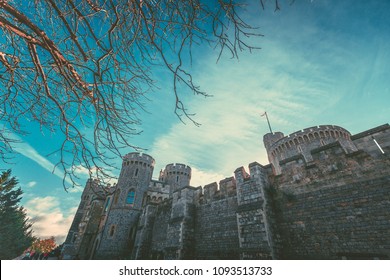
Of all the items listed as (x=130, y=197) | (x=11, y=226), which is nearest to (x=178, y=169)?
(x=130, y=197)

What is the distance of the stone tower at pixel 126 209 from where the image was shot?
54.7 feet

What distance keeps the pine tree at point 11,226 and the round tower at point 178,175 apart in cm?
2197

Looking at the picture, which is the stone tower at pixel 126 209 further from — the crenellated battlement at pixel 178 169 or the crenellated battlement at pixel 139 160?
the crenellated battlement at pixel 178 169

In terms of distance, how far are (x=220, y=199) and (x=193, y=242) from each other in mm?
2763

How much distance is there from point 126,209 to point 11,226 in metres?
25.4

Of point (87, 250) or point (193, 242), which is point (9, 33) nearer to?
point (193, 242)

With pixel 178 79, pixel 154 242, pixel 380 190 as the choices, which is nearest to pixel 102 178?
pixel 178 79

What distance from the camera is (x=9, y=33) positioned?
102 inches

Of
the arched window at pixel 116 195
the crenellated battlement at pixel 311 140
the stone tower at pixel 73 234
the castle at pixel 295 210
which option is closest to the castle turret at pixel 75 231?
the stone tower at pixel 73 234

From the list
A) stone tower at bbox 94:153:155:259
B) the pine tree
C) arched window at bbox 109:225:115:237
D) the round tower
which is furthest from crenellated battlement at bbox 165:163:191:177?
the pine tree

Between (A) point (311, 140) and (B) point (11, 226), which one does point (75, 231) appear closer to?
(B) point (11, 226)

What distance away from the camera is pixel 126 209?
61.2 feet

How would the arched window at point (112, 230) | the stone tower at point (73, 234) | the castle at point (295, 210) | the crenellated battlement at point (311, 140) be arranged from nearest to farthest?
the castle at point (295, 210) → the crenellated battlement at point (311, 140) → the arched window at point (112, 230) → the stone tower at point (73, 234)
